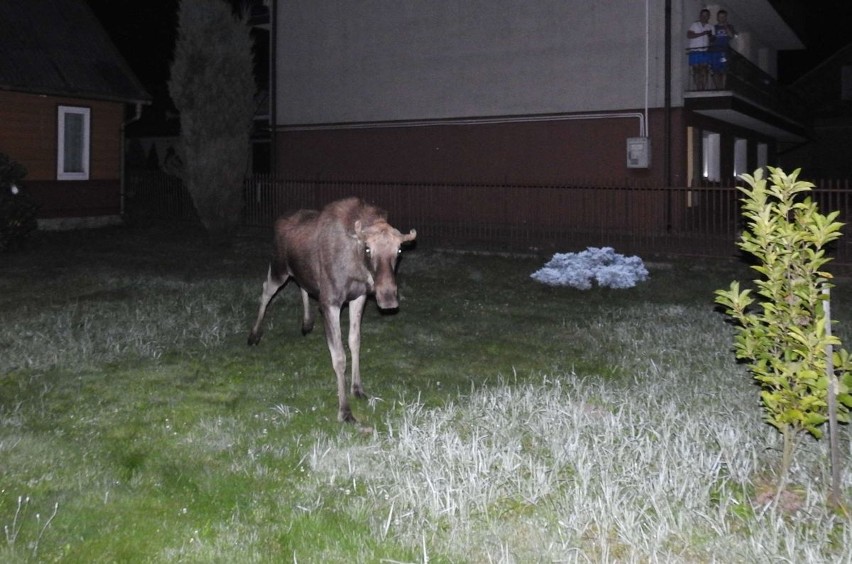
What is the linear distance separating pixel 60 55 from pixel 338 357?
678 inches

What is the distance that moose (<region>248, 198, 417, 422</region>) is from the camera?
6.58 metres

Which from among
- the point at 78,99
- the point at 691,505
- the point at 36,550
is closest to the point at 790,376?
the point at 691,505

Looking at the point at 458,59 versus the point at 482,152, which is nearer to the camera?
the point at 482,152

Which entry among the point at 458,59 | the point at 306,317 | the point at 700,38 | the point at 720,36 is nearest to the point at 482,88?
the point at 458,59

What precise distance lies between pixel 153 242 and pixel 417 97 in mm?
8353

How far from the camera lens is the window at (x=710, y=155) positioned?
76.4 ft

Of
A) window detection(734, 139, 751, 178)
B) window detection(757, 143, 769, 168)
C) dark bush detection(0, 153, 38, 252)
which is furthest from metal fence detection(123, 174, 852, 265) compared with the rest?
window detection(757, 143, 769, 168)

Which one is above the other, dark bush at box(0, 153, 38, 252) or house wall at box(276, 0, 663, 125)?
house wall at box(276, 0, 663, 125)

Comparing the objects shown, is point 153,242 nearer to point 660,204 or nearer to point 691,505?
point 660,204

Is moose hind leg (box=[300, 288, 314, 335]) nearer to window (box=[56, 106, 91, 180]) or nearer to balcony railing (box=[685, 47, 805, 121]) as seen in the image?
balcony railing (box=[685, 47, 805, 121])

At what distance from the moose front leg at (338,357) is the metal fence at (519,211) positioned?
32.2 feet

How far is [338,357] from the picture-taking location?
6.99m

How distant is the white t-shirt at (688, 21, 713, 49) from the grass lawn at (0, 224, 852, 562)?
10.5 metres

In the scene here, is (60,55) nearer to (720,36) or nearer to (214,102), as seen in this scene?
(214,102)
